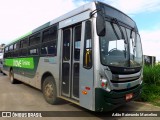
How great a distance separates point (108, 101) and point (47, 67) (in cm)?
313

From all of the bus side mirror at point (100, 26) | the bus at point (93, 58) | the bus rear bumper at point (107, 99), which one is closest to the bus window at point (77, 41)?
the bus at point (93, 58)

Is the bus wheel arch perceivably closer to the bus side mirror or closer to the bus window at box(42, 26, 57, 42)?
the bus window at box(42, 26, 57, 42)

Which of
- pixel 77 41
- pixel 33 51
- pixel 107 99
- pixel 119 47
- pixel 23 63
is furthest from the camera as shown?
pixel 23 63

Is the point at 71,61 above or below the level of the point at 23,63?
above

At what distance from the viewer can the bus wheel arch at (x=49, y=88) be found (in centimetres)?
681

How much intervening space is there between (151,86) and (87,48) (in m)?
4.38

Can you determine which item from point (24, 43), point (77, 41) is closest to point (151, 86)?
point (77, 41)

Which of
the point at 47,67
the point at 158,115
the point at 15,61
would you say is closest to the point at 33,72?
the point at 47,67

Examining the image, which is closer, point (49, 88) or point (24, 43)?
point (49, 88)

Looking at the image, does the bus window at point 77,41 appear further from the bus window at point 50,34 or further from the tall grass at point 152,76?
the tall grass at point 152,76

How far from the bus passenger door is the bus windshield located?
84 cm

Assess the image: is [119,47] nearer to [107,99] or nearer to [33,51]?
[107,99]

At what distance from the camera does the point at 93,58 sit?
491cm

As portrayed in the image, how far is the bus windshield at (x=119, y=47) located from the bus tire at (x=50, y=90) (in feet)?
8.21
